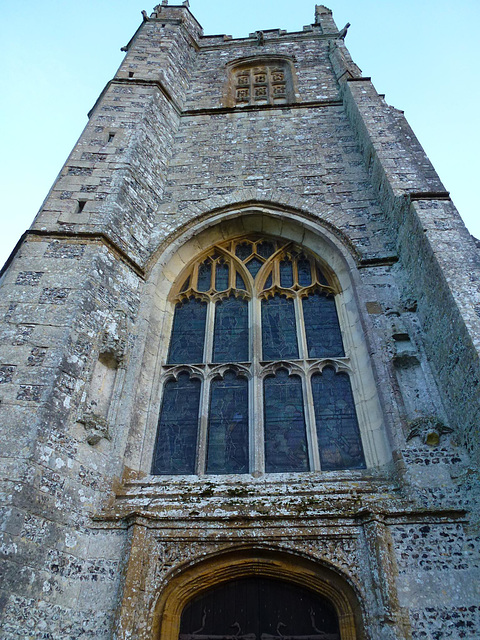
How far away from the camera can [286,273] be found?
6.80m

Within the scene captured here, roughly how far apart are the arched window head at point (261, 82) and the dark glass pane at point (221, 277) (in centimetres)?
502

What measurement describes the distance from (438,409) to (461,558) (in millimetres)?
1359

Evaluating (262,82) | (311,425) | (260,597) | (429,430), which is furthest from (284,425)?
(262,82)

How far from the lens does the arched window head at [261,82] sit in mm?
10734

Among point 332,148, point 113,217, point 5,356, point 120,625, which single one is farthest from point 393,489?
point 332,148

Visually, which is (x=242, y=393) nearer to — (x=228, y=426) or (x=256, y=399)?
(x=256, y=399)

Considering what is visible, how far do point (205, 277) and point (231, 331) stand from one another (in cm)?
112

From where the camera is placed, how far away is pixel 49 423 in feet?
13.4

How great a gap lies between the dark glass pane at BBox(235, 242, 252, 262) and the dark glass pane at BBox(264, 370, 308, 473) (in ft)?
7.22

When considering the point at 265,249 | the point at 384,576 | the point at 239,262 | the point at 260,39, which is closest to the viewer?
the point at 384,576

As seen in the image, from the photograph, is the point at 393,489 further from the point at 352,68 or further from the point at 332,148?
the point at 352,68

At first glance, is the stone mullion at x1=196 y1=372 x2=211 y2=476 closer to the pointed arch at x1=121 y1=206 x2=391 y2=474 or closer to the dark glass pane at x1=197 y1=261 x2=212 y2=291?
the pointed arch at x1=121 y1=206 x2=391 y2=474

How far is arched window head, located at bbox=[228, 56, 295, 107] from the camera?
10.7m

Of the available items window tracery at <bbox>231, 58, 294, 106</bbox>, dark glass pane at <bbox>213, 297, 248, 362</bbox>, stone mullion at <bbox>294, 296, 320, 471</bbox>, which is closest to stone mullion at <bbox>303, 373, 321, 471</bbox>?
stone mullion at <bbox>294, 296, 320, 471</bbox>
